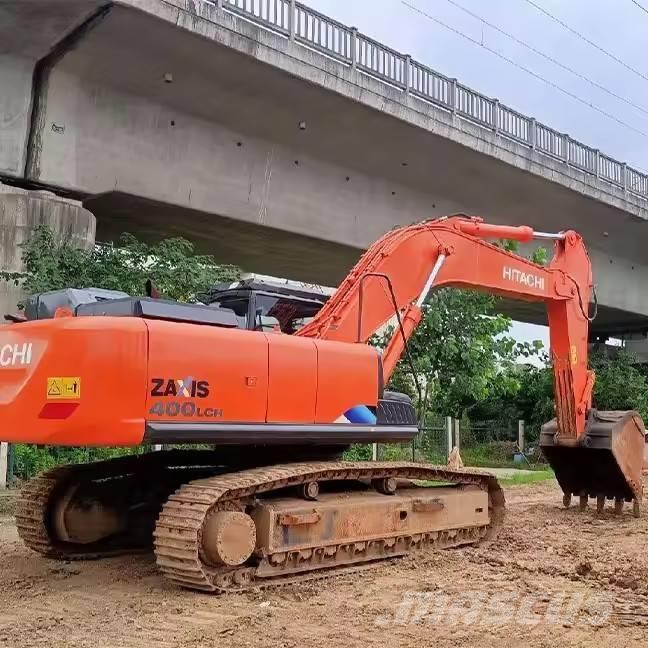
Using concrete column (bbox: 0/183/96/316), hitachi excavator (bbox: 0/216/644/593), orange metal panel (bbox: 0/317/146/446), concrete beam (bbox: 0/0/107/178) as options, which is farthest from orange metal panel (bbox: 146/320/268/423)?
concrete beam (bbox: 0/0/107/178)

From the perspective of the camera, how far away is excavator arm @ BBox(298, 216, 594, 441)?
7.82 meters

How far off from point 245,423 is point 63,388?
52.1 inches

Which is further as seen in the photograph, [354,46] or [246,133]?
[354,46]

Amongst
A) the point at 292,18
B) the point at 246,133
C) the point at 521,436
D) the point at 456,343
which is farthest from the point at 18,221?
the point at 521,436

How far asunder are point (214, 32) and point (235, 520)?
8.55 m

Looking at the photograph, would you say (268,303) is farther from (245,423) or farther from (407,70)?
(407,70)

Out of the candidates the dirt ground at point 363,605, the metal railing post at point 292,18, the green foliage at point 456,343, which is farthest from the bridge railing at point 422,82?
the dirt ground at point 363,605

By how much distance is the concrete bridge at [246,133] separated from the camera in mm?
12383

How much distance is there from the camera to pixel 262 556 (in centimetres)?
640

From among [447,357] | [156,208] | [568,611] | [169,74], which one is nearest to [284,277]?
[447,357]

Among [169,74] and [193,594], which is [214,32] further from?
[193,594]

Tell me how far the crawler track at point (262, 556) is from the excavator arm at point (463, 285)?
1.07 metres

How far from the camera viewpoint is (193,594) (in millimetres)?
6086

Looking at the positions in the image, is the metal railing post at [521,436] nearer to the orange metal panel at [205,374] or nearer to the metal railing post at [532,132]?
the metal railing post at [532,132]
